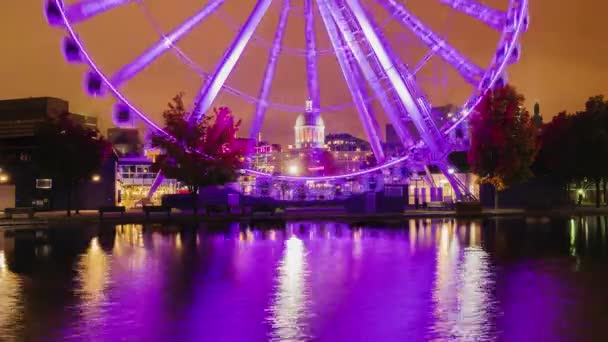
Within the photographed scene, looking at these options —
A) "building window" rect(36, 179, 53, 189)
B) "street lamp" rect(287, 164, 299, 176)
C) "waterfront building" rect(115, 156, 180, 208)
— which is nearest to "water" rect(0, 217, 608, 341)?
"building window" rect(36, 179, 53, 189)

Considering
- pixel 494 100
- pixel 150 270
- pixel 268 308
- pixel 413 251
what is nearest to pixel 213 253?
pixel 150 270

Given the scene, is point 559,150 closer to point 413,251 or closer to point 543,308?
point 413,251

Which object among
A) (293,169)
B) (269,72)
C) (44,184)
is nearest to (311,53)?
(269,72)

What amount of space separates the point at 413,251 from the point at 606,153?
53.1 metres

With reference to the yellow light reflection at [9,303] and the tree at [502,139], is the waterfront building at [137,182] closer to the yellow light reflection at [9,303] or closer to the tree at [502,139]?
the tree at [502,139]

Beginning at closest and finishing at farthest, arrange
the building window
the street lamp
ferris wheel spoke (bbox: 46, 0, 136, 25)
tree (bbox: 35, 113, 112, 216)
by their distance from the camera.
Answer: ferris wheel spoke (bbox: 46, 0, 136, 25) < tree (bbox: 35, 113, 112, 216) < the building window < the street lamp

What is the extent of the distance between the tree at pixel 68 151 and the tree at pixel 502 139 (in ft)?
107

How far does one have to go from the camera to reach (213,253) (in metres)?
29.0

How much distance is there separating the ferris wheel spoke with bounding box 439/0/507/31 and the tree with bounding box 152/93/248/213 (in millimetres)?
20341

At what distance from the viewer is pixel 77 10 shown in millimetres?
45656

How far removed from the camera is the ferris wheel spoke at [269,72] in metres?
59.0

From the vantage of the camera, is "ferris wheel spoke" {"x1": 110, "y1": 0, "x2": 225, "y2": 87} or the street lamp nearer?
"ferris wheel spoke" {"x1": 110, "y1": 0, "x2": 225, "y2": 87}

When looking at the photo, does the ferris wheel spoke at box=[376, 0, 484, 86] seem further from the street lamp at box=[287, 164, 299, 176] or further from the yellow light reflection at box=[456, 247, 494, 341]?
the street lamp at box=[287, 164, 299, 176]

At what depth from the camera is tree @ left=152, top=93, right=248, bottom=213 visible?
57469 mm
